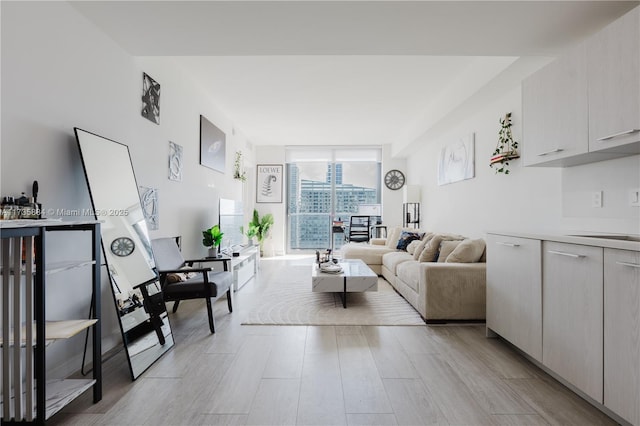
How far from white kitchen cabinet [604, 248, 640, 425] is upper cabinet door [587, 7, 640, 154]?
2.08 ft

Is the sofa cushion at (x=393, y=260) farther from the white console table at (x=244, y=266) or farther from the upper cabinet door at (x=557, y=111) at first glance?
the upper cabinet door at (x=557, y=111)

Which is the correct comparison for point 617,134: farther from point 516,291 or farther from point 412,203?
point 412,203

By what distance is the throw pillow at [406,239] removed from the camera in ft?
17.3

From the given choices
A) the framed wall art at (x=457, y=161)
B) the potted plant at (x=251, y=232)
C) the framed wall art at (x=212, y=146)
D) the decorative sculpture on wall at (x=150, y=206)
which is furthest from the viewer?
the potted plant at (x=251, y=232)

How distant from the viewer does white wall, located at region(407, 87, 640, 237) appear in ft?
6.69

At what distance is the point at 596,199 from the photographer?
7.16ft

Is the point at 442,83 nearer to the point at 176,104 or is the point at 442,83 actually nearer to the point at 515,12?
the point at 515,12

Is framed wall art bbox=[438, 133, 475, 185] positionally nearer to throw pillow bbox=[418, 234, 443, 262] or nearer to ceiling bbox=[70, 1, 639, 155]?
ceiling bbox=[70, 1, 639, 155]

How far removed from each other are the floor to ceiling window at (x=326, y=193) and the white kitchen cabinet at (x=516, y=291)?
5.41m

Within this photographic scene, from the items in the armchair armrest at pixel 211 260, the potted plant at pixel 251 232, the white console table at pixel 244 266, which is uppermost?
the potted plant at pixel 251 232

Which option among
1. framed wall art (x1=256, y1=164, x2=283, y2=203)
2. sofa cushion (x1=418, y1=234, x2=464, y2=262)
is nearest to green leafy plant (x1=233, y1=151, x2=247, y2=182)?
framed wall art (x1=256, y1=164, x2=283, y2=203)

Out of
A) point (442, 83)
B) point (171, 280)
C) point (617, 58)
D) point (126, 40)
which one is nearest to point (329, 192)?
point (442, 83)

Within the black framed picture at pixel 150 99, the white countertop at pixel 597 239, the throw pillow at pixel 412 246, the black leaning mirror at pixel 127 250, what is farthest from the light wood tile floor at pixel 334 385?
the throw pillow at pixel 412 246

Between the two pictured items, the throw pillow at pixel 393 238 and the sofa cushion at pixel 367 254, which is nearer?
the sofa cushion at pixel 367 254
